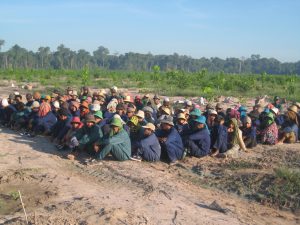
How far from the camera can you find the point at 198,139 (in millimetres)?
7602

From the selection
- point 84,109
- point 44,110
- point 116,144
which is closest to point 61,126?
point 84,109

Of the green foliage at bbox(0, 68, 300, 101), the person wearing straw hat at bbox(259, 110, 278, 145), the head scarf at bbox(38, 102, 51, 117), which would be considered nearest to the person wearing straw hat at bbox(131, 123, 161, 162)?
the person wearing straw hat at bbox(259, 110, 278, 145)

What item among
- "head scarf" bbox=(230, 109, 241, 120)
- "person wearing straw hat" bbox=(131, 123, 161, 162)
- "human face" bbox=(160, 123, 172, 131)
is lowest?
"person wearing straw hat" bbox=(131, 123, 161, 162)

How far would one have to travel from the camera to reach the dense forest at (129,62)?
74375 mm

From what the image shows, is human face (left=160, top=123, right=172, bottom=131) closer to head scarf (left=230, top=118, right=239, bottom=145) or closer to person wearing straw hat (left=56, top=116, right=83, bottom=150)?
head scarf (left=230, top=118, right=239, bottom=145)

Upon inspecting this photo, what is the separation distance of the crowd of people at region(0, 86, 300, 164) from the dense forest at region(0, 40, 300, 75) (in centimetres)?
6236

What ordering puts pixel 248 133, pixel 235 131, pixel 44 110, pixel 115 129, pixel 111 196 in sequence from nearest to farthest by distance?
pixel 111 196 → pixel 115 129 → pixel 235 131 → pixel 248 133 → pixel 44 110

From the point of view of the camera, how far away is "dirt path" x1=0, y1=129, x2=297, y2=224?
4773 mm

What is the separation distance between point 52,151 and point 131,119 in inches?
65.6

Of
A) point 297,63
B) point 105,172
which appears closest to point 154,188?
point 105,172

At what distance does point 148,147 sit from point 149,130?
0.30 m

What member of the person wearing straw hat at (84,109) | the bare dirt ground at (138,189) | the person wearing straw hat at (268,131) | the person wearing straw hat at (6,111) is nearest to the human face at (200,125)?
the bare dirt ground at (138,189)

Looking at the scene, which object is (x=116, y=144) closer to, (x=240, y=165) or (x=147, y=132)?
(x=147, y=132)

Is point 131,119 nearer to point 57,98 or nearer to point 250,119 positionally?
point 250,119
